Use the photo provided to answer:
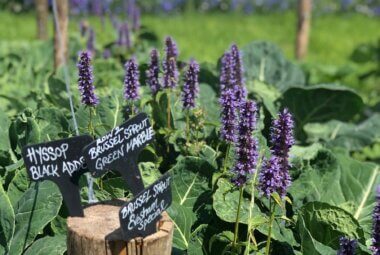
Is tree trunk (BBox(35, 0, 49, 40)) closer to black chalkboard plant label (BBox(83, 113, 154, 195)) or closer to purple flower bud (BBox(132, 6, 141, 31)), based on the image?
purple flower bud (BBox(132, 6, 141, 31))

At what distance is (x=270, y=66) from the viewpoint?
201 inches

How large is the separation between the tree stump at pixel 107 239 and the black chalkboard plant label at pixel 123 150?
16 centimetres

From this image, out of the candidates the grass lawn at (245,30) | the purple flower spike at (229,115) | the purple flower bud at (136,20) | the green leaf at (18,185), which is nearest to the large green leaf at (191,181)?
the purple flower spike at (229,115)

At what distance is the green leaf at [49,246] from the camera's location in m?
2.76

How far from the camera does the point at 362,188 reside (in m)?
3.70

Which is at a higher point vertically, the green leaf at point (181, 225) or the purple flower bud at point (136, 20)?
the purple flower bud at point (136, 20)

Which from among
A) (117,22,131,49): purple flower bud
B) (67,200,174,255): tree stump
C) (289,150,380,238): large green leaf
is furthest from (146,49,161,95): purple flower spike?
(117,22,131,49): purple flower bud

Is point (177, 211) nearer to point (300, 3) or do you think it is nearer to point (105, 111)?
point (105, 111)

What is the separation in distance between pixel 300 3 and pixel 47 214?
5793 millimetres

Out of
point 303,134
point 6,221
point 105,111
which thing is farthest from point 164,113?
point 303,134

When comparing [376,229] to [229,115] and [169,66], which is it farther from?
[169,66]

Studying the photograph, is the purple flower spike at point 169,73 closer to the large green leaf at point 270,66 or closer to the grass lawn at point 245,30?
the large green leaf at point 270,66

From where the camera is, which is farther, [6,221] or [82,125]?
[82,125]

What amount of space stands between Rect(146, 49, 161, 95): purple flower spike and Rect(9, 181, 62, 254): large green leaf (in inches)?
33.8
